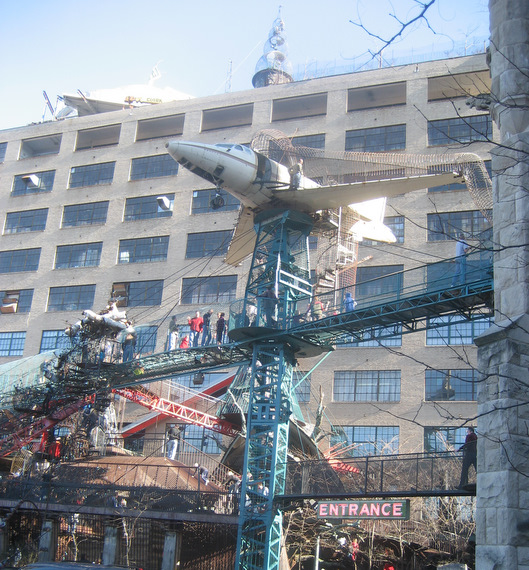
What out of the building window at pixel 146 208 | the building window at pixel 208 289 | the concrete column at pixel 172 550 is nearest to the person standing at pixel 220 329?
the concrete column at pixel 172 550

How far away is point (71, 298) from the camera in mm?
51781

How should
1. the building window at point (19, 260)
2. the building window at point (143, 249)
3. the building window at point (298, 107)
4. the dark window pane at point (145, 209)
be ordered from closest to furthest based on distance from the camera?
the building window at point (143, 249), the building window at point (298, 107), the dark window pane at point (145, 209), the building window at point (19, 260)

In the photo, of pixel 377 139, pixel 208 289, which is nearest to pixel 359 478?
pixel 208 289

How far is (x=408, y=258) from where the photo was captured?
141 ft

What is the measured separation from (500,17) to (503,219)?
158 inches

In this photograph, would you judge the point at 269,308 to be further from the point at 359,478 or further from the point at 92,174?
the point at 92,174

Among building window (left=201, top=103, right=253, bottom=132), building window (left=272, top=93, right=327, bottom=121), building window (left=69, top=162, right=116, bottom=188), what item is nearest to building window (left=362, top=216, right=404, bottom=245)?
building window (left=272, top=93, right=327, bottom=121)

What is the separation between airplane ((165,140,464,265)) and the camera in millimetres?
26734

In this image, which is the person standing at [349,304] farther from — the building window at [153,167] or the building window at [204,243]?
the building window at [153,167]

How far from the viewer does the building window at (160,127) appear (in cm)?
5544

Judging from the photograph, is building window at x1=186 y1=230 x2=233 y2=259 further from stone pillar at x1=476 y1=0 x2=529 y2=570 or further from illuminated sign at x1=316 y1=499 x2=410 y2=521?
stone pillar at x1=476 y1=0 x2=529 y2=570

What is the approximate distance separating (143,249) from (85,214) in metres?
6.67

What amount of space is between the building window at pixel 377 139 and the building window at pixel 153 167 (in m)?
13.3

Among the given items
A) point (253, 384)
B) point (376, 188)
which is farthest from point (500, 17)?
point (253, 384)
